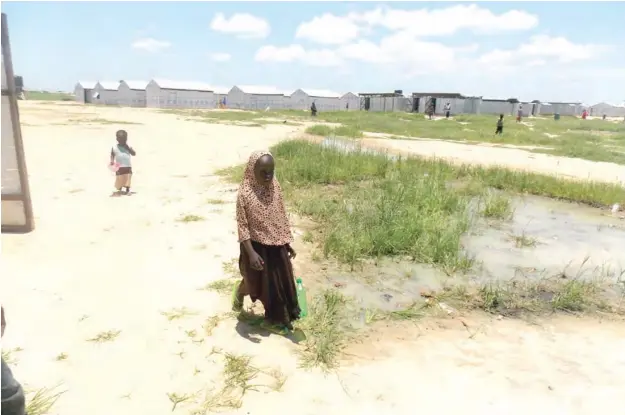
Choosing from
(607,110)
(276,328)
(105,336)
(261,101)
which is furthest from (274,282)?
(607,110)

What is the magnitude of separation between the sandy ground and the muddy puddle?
0.72 metres

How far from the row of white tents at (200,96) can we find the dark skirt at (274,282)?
173 feet

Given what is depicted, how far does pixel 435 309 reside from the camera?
436 cm

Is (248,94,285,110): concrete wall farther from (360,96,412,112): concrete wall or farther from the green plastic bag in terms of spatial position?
the green plastic bag

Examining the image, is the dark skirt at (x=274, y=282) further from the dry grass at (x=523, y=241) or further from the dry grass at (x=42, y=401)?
the dry grass at (x=523, y=241)

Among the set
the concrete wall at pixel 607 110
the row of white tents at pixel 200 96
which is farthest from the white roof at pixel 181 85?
the concrete wall at pixel 607 110

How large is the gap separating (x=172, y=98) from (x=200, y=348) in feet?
174

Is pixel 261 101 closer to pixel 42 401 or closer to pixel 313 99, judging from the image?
pixel 313 99

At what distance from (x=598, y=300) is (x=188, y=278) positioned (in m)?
4.30

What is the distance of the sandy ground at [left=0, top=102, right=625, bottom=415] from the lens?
2975mm

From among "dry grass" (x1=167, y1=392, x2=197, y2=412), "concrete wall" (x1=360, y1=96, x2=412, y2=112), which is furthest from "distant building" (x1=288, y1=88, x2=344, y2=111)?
"dry grass" (x1=167, y1=392, x2=197, y2=412)

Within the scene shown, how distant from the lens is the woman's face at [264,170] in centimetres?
334

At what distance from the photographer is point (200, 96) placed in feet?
178

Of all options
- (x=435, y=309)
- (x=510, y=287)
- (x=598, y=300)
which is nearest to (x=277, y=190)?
(x=435, y=309)
